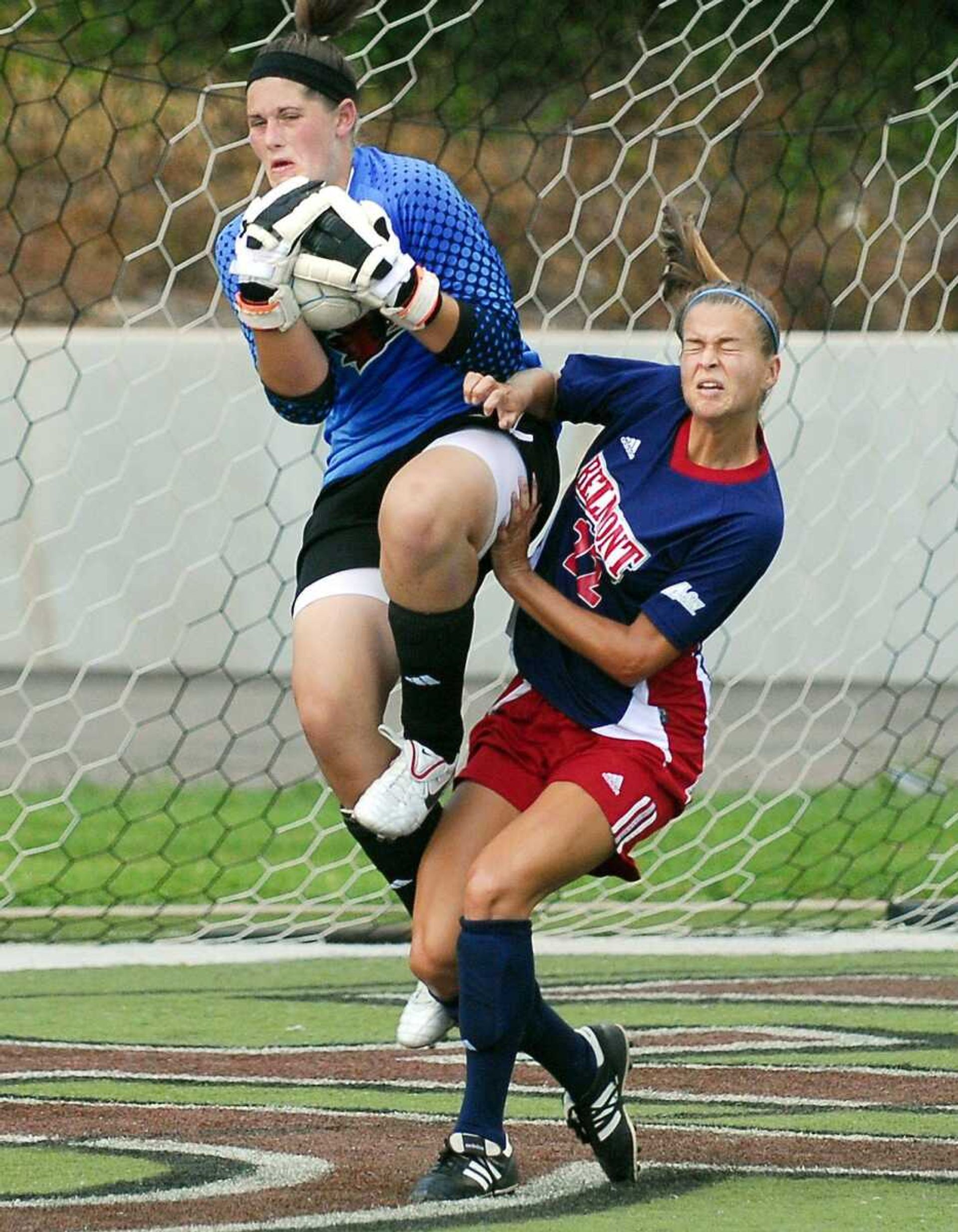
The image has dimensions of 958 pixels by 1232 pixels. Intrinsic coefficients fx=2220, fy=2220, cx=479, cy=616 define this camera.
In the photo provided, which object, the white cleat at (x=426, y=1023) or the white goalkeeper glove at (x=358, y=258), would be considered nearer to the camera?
the white goalkeeper glove at (x=358, y=258)

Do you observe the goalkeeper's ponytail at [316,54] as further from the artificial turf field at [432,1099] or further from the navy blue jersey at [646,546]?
the artificial turf field at [432,1099]

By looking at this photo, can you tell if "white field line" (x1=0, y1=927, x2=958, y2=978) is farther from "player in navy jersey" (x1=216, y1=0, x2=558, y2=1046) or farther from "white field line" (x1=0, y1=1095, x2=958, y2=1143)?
"player in navy jersey" (x1=216, y1=0, x2=558, y2=1046)

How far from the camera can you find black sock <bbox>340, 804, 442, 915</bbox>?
360 cm

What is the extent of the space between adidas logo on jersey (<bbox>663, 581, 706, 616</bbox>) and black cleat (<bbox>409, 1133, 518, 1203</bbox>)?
2.83 ft

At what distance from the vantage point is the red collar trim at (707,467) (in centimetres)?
359

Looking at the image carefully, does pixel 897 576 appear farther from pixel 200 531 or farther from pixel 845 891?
pixel 200 531

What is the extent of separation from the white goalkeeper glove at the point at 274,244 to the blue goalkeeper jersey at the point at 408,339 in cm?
13

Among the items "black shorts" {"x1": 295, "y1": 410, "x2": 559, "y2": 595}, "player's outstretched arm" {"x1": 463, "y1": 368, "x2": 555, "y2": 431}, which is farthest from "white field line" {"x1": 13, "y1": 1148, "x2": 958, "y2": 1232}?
"player's outstretched arm" {"x1": 463, "y1": 368, "x2": 555, "y2": 431}

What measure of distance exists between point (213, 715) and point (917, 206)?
3567mm

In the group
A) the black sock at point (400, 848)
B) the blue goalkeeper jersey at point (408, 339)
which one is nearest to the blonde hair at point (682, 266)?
the blue goalkeeper jersey at point (408, 339)

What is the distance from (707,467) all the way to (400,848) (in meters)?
0.80

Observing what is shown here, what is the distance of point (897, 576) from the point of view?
780 cm

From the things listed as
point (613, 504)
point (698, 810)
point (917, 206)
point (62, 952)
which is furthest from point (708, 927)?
point (917, 206)

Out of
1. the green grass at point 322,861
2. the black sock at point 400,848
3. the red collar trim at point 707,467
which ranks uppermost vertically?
the red collar trim at point 707,467
